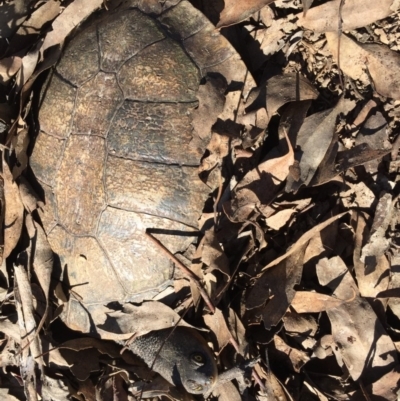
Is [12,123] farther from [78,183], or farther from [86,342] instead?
[86,342]

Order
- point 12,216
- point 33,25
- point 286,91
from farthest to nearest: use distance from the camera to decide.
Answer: point 33,25 < point 12,216 < point 286,91

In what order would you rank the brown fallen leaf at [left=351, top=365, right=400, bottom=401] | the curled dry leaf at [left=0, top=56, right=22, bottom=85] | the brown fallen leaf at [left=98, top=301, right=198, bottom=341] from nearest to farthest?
1. the brown fallen leaf at [left=351, top=365, right=400, bottom=401]
2. the brown fallen leaf at [left=98, top=301, right=198, bottom=341]
3. the curled dry leaf at [left=0, top=56, right=22, bottom=85]

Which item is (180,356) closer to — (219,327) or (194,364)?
(194,364)

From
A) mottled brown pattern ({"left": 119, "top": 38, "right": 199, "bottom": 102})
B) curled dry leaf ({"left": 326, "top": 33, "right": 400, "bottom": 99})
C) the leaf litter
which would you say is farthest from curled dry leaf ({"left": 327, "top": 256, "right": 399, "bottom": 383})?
mottled brown pattern ({"left": 119, "top": 38, "right": 199, "bottom": 102})

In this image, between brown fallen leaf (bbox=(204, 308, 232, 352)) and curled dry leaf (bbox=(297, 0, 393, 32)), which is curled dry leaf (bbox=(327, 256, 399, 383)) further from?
curled dry leaf (bbox=(297, 0, 393, 32))

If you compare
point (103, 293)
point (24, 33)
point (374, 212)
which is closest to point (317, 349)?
point (374, 212)

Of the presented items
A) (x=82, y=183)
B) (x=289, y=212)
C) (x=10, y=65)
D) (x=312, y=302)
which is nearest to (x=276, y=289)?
(x=312, y=302)
